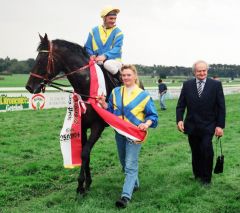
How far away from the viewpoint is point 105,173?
7.84 m

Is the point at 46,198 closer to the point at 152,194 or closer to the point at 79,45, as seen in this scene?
the point at 152,194

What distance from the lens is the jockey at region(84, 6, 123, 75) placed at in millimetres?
6652

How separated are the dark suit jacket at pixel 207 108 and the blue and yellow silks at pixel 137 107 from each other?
4.27 feet

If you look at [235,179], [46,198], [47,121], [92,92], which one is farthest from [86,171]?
[47,121]

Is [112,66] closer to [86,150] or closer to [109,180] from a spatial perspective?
[86,150]

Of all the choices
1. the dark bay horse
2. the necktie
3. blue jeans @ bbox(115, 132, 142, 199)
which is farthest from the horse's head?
the necktie

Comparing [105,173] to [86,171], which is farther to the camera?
[105,173]

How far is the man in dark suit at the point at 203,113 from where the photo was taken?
262 inches

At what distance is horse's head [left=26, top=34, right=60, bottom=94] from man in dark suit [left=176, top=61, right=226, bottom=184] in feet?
7.78

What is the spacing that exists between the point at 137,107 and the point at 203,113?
5.05 ft

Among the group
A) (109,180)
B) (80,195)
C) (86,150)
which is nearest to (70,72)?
(86,150)

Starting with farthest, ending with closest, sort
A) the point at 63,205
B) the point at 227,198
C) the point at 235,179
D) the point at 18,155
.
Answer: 1. the point at 18,155
2. the point at 235,179
3. the point at 227,198
4. the point at 63,205

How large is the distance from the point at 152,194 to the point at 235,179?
1878 mm

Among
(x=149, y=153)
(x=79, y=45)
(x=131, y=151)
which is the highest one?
(x=79, y=45)
